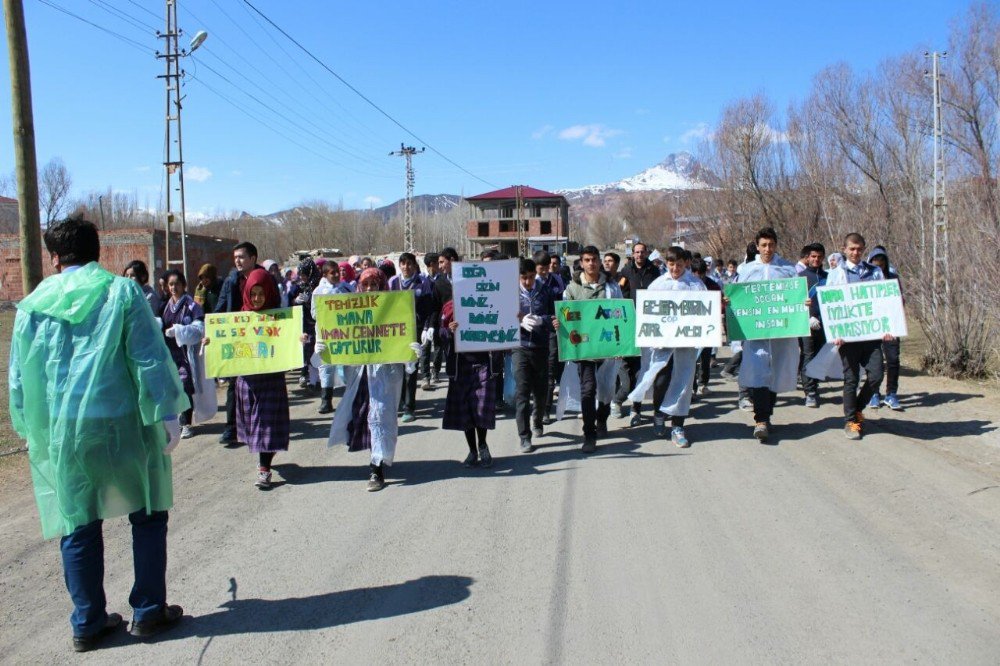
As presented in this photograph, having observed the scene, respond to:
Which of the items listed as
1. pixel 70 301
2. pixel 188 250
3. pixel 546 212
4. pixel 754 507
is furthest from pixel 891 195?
pixel 546 212

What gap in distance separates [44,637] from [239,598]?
0.99 metres

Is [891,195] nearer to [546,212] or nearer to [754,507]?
[754,507]

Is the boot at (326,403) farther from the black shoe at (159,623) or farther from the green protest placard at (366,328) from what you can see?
the black shoe at (159,623)

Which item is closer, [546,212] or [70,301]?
[70,301]

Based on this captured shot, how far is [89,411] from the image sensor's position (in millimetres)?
3699

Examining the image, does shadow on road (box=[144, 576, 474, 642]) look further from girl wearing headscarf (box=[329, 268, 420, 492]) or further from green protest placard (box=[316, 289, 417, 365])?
green protest placard (box=[316, 289, 417, 365])

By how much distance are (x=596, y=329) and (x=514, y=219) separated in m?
71.9

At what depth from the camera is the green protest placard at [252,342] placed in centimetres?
678

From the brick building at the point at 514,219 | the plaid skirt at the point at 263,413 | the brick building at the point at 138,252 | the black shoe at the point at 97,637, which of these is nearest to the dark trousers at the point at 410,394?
the plaid skirt at the point at 263,413

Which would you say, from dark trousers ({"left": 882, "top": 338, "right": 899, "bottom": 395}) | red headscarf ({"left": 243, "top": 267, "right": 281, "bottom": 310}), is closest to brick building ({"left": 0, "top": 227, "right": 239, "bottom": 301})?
red headscarf ({"left": 243, "top": 267, "right": 281, "bottom": 310})

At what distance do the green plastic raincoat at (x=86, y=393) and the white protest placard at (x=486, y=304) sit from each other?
12.1 ft

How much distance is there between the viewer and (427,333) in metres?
7.06

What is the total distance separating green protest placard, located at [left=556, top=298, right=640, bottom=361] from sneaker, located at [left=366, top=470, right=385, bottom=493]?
2383mm

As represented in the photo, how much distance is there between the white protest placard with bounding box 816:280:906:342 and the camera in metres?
7.86
